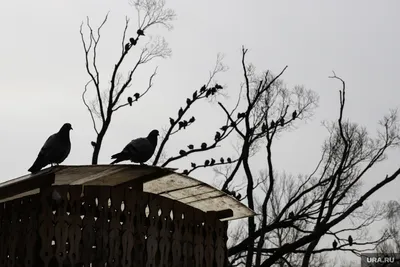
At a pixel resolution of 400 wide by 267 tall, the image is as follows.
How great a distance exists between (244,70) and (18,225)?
18.1ft

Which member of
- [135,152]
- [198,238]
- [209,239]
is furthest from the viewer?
[135,152]

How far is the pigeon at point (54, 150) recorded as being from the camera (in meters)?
8.03

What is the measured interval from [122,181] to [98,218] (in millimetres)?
408

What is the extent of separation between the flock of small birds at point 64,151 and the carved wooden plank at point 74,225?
1817 mm

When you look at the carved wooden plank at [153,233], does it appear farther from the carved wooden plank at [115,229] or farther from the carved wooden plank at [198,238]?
the carved wooden plank at [198,238]

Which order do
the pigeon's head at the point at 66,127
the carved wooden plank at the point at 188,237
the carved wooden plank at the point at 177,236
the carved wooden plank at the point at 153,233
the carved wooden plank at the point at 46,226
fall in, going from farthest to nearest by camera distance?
the pigeon's head at the point at 66,127
the carved wooden plank at the point at 188,237
the carved wooden plank at the point at 177,236
the carved wooden plank at the point at 153,233
the carved wooden plank at the point at 46,226

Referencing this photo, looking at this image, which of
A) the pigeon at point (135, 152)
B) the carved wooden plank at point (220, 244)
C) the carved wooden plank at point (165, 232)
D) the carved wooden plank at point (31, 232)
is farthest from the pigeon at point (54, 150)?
the carved wooden plank at point (220, 244)

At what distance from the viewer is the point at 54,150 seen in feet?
26.8

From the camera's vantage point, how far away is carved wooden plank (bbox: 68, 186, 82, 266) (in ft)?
19.3

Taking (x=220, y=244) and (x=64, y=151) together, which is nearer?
(x=220, y=244)

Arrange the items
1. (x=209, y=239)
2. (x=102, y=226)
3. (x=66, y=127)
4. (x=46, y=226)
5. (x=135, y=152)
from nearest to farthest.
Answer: (x=46, y=226)
(x=102, y=226)
(x=209, y=239)
(x=135, y=152)
(x=66, y=127)

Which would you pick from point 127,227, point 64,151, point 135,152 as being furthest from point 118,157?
point 127,227

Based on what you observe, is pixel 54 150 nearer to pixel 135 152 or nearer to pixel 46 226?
pixel 135 152

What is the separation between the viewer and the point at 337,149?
40.3ft
